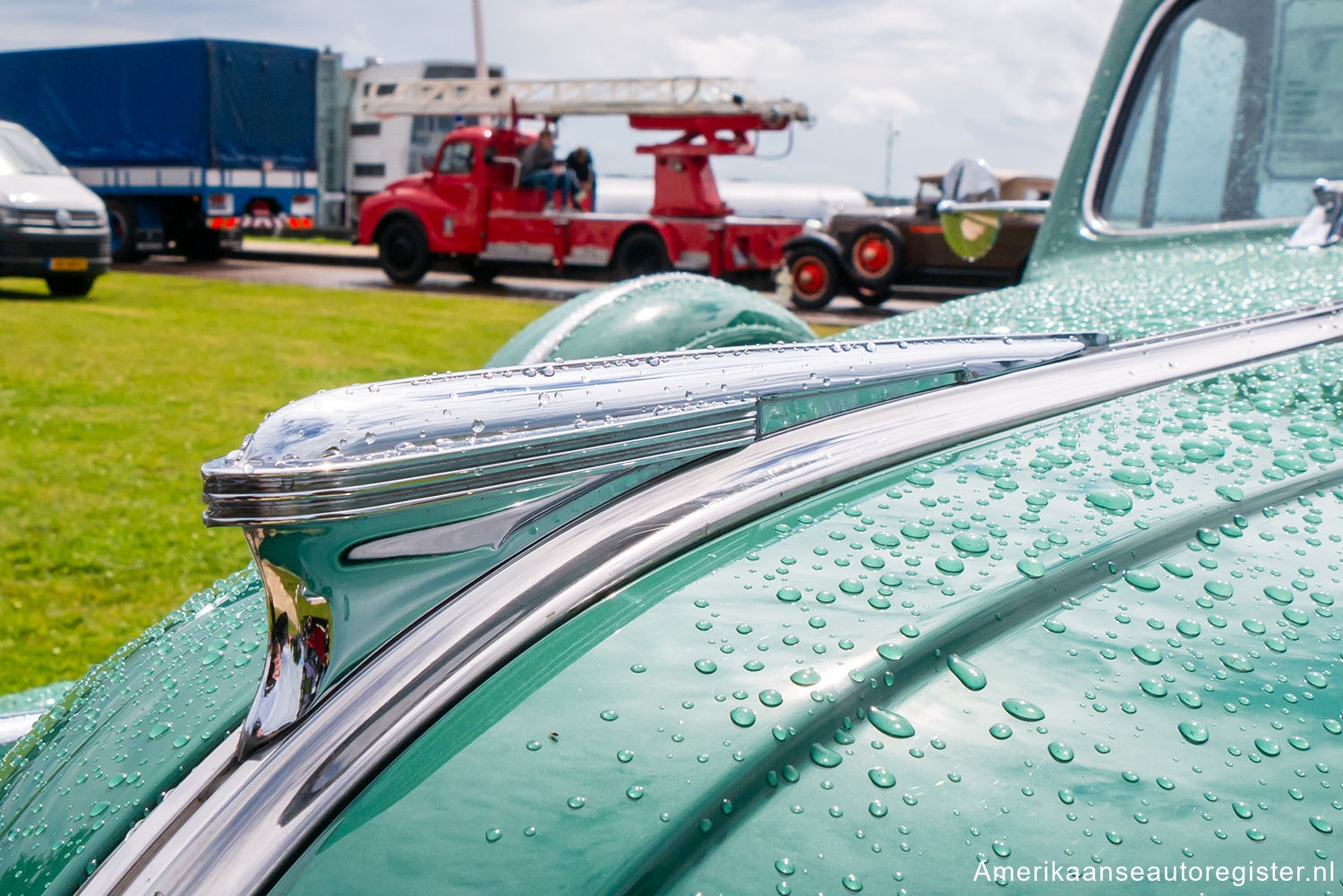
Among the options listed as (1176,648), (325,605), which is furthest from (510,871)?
(1176,648)

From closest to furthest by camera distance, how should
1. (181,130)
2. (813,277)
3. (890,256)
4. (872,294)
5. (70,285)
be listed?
(70,285)
(890,256)
(813,277)
(872,294)
(181,130)

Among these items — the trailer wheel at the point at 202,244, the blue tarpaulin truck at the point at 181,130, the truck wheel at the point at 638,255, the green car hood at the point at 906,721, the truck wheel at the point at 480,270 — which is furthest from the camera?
the trailer wheel at the point at 202,244

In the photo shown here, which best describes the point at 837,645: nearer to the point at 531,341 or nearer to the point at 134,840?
the point at 134,840

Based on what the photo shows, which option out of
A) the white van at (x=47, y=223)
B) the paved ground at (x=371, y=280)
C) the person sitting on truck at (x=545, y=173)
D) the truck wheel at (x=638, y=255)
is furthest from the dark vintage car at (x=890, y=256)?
the white van at (x=47, y=223)

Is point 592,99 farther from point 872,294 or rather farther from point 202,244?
point 202,244

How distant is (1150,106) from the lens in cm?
221

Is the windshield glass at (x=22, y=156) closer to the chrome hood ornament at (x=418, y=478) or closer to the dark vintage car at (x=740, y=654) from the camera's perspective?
the dark vintage car at (x=740, y=654)

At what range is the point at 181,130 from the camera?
17375 mm

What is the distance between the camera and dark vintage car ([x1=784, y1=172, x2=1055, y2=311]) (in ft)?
45.1

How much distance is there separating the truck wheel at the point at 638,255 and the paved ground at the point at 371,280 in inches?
31.4

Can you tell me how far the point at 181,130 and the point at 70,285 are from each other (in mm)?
6822

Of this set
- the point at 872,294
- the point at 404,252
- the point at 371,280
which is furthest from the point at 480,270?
the point at 872,294

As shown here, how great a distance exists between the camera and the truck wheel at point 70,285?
11484 millimetres

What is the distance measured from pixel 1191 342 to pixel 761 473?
70 centimetres
